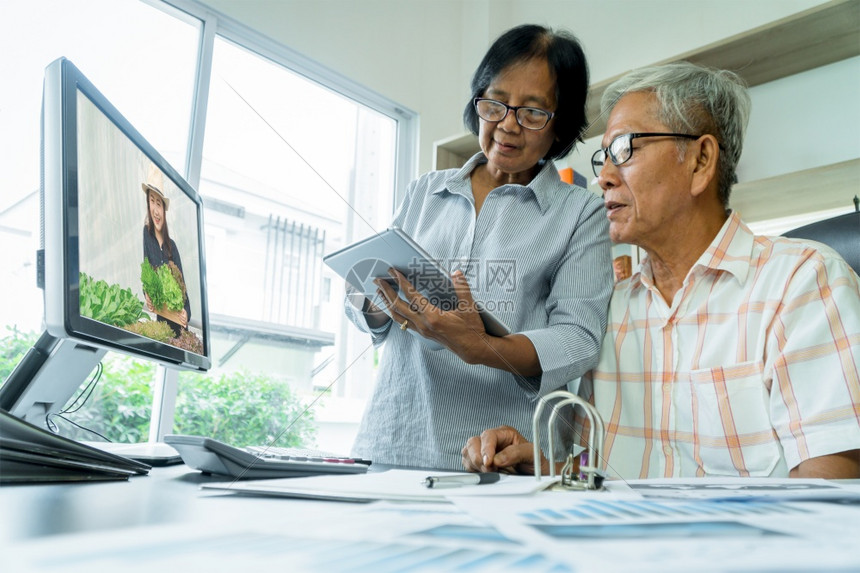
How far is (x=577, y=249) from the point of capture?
112 centimetres

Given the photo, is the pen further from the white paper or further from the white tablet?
the white tablet

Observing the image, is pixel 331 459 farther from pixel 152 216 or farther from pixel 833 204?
pixel 833 204

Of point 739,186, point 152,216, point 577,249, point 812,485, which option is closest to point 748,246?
point 577,249

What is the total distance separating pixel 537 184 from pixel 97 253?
0.80 metres

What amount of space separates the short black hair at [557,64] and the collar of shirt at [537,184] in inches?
3.7

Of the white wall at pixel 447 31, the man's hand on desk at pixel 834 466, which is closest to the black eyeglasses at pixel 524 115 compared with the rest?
the man's hand on desk at pixel 834 466

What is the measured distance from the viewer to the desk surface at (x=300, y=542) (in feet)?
0.85

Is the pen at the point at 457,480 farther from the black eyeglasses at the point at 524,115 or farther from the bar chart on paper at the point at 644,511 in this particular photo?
the black eyeglasses at the point at 524,115

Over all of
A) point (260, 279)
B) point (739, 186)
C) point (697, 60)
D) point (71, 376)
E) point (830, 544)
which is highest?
point (697, 60)

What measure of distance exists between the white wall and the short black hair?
1113 mm

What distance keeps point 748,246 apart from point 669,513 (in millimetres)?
795

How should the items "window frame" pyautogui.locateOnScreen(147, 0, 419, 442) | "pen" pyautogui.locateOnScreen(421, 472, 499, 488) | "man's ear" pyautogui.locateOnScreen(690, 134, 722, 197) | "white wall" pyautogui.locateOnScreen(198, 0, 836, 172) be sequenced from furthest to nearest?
"white wall" pyautogui.locateOnScreen(198, 0, 836, 172)
"window frame" pyautogui.locateOnScreen(147, 0, 419, 442)
"man's ear" pyautogui.locateOnScreen(690, 134, 722, 197)
"pen" pyautogui.locateOnScreen(421, 472, 499, 488)

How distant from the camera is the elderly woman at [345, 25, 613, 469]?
39.0 inches

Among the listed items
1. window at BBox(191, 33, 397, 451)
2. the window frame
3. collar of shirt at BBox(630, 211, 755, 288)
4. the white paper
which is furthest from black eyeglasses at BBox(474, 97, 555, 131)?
the window frame
